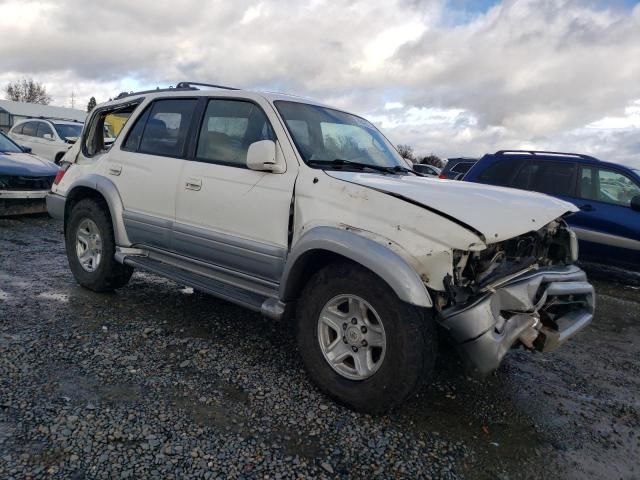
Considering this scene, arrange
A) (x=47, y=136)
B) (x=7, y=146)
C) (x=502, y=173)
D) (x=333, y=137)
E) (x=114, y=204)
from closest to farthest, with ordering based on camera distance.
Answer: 1. (x=333, y=137)
2. (x=114, y=204)
3. (x=502, y=173)
4. (x=7, y=146)
5. (x=47, y=136)

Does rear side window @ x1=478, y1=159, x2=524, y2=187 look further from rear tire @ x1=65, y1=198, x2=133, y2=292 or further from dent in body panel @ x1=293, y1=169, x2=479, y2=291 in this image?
rear tire @ x1=65, y1=198, x2=133, y2=292

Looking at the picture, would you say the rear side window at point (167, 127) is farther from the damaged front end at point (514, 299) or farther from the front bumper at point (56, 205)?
the damaged front end at point (514, 299)

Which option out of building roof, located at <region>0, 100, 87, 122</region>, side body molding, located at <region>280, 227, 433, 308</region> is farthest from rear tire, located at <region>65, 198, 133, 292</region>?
building roof, located at <region>0, 100, 87, 122</region>

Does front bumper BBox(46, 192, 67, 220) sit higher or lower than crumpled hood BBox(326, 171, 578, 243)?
lower

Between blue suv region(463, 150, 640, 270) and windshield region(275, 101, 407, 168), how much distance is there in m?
3.80

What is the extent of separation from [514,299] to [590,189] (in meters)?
5.13

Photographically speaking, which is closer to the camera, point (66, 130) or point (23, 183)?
point (23, 183)

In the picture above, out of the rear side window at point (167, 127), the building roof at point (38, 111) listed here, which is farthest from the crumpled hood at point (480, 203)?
the building roof at point (38, 111)

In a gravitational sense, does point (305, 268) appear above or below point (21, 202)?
above

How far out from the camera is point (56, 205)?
5.11 m

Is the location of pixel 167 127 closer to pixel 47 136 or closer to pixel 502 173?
pixel 502 173

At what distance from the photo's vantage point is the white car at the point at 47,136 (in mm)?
12234

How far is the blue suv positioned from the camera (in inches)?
261

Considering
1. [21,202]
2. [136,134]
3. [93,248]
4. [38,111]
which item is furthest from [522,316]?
[38,111]
